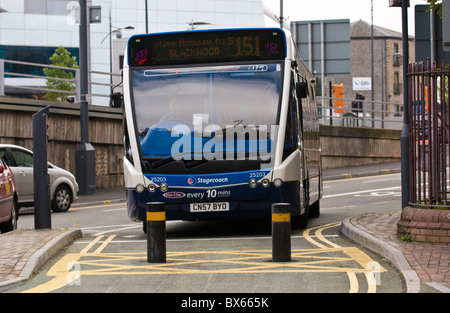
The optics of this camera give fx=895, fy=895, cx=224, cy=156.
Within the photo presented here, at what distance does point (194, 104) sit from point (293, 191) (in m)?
1.99

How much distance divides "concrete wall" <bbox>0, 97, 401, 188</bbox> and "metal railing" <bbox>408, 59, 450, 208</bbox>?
50.5ft

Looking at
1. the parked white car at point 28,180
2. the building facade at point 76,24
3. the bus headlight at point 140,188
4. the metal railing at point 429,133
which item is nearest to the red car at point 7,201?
the bus headlight at point 140,188

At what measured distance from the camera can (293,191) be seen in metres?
13.5

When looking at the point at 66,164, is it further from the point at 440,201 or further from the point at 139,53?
the point at 440,201

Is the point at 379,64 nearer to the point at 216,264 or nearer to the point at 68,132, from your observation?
the point at 68,132

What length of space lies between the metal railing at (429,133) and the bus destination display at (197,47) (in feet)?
9.86

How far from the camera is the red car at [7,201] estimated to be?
14.7m

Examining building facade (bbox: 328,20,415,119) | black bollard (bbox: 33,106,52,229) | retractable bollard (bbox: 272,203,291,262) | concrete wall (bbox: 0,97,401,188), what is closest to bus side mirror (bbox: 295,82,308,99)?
retractable bollard (bbox: 272,203,291,262)

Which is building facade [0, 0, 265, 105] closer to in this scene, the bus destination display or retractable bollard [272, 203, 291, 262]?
the bus destination display

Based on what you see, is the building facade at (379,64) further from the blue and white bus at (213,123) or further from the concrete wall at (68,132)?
the blue and white bus at (213,123)

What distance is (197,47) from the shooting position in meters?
13.9

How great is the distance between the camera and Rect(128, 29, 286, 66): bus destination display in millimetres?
13766

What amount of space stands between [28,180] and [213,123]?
8394 millimetres
